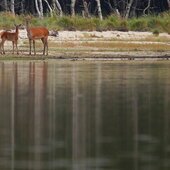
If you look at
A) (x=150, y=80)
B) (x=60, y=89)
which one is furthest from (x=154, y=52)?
(x=60, y=89)

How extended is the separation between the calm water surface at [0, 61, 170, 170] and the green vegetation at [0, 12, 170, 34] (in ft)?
58.6

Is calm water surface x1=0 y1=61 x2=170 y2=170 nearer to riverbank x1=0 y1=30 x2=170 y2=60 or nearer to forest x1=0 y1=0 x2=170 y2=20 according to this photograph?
riverbank x1=0 y1=30 x2=170 y2=60

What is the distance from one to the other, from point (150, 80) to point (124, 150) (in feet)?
40.0

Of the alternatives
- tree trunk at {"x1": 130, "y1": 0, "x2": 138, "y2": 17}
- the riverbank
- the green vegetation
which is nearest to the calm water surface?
the riverbank

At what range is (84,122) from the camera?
50.9 feet

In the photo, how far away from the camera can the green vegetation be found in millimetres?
44656

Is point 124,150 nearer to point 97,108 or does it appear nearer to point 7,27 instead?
point 97,108

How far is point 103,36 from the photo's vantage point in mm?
42875

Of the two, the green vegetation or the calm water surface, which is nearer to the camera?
the calm water surface

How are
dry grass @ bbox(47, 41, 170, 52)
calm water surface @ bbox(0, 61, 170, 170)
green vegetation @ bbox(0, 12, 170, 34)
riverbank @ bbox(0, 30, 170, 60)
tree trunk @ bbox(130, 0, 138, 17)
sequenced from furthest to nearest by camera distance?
1. tree trunk @ bbox(130, 0, 138, 17)
2. green vegetation @ bbox(0, 12, 170, 34)
3. dry grass @ bbox(47, 41, 170, 52)
4. riverbank @ bbox(0, 30, 170, 60)
5. calm water surface @ bbox(0, 61, 170, 170)

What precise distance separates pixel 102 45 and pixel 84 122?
25.4 metres

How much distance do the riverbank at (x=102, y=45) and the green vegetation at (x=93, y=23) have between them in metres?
0.98

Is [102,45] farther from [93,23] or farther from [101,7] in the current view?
[101,7]

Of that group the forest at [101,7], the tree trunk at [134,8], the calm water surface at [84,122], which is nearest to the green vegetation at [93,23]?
the tree trunk at [134,8]
